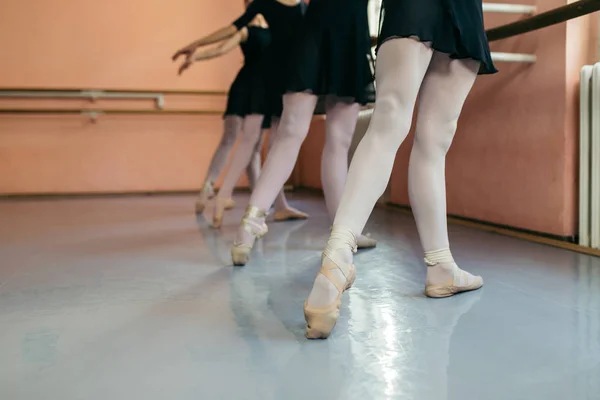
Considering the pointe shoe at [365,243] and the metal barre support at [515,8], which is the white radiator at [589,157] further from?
the pointe shoe at [365,243]

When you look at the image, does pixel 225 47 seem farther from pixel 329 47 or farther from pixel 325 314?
pixel 325 314

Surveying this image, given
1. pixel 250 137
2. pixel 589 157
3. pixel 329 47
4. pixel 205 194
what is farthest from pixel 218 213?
pixel 589 157

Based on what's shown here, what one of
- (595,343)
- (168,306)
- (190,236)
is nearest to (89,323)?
(168,306)

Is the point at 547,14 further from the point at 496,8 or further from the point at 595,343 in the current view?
the point at 595,343

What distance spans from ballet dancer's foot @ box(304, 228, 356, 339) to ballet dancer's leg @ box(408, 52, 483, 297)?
0.37 metres

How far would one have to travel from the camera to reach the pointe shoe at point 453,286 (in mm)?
1492

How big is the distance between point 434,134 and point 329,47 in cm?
50

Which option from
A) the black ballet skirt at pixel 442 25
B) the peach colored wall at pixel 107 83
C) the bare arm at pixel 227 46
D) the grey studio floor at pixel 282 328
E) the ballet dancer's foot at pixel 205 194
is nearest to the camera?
the grey studio floor at pixel 282 328

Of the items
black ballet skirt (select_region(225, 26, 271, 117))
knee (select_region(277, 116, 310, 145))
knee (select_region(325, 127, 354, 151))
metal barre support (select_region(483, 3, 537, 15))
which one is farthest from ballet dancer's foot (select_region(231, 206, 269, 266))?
metal barre support (select_region(483, 3, 537, 15))

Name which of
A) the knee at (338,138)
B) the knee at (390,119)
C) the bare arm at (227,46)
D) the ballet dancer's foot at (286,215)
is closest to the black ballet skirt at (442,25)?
the knee at (390,119)

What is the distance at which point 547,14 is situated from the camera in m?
2.02

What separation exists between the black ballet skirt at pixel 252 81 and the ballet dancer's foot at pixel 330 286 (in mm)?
1729

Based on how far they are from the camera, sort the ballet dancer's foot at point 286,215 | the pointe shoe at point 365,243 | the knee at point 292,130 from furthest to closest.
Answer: the ballet dancer's foot at point 286,215
the pointe shoe at point 365,243
the knee at point 292,130

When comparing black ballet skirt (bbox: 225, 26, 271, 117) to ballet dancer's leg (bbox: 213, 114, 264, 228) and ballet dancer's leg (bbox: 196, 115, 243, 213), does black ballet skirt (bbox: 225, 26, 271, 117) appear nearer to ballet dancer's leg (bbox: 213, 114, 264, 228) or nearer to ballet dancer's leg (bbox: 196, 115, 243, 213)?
ballet dancer's leg (bbox: 213, 114, 264, 228)
